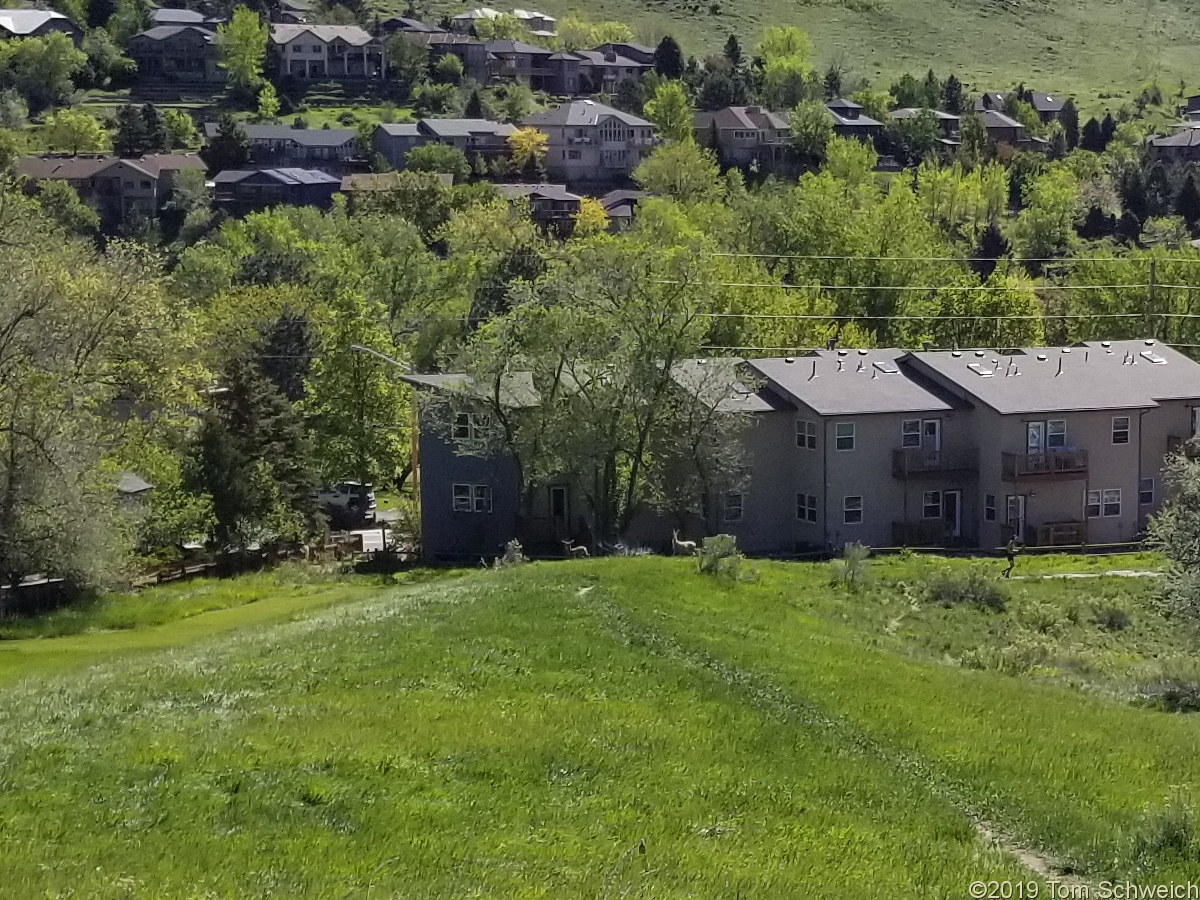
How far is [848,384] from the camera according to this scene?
50.5m

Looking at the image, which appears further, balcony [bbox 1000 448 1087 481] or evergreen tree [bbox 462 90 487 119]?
evergreen tree [bbox 462 90 487 119]

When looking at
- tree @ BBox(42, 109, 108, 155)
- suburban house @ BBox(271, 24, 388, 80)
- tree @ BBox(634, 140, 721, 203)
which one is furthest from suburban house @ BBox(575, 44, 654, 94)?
tree @ BBox(42, 109, 108, 155)

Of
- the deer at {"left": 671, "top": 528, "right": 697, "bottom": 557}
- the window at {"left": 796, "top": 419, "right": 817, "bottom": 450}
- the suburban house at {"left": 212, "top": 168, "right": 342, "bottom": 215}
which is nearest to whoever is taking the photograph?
the deer at {"left": 671, "top": 528, "right": 697, "bottom": 557}

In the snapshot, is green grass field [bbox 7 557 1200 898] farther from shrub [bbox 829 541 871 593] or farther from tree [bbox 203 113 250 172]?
tree [bbox 203 113 250 172]

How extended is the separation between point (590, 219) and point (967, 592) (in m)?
80.4

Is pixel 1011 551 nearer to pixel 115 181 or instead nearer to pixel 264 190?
pixel 264 190

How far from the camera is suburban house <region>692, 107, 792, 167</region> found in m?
149

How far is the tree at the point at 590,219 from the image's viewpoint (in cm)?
10952

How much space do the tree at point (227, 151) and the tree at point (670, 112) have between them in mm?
38895

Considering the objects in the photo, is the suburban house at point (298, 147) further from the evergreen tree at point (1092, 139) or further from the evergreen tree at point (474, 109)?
the evergreen tree at point (1092, 139)

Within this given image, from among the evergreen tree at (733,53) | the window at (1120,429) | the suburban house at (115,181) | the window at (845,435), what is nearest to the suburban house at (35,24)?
the suburban house at (115,181)

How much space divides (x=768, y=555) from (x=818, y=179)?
6641 centimetres

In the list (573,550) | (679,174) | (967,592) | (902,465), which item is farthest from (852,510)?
(679,174)

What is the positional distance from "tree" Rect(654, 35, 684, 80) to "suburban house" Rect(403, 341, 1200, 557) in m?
131
